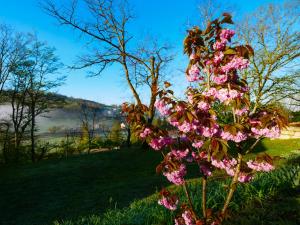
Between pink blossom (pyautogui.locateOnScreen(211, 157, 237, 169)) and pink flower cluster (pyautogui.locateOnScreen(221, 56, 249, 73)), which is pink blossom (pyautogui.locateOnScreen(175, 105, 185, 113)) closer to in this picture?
pink flower cluster (pyautogui.locateOnScreen(221, 56, 249, 73))

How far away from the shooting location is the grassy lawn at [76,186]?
27.2 ft

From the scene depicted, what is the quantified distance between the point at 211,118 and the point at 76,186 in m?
9.25

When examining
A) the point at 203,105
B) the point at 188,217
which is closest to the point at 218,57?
the point at 203,105

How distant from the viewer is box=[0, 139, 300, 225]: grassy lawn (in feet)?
27.2

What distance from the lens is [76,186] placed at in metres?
11.4

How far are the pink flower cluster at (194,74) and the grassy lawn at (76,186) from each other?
328 cm

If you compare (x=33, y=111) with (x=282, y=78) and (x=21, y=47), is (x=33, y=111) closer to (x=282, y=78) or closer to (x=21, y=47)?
(x=21, y=47)

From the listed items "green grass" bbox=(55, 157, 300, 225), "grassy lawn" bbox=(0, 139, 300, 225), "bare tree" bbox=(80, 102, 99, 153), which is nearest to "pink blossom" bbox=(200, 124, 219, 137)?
"green grass" bbox=(55, 157, 300, 225)

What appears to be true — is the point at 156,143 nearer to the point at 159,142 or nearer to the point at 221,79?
the point at 159,142

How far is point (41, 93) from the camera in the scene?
26.5 metres

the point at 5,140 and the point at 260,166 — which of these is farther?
the point at 5,140

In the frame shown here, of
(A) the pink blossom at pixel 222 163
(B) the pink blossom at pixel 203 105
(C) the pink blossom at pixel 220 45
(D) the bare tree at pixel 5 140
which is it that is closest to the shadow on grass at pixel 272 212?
(A) the pink blossom at pixel 222 163

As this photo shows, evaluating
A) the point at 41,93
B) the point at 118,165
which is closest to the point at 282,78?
the point at 118,165

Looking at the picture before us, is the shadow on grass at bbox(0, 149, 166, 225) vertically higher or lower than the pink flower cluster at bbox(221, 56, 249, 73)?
lower
